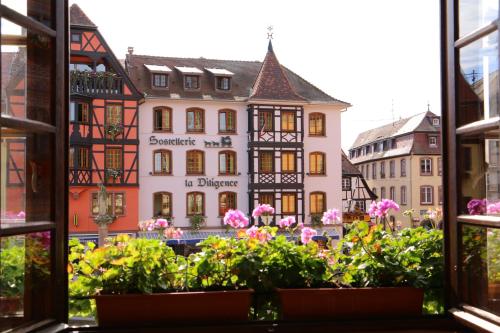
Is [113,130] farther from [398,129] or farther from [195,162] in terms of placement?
[398,129]

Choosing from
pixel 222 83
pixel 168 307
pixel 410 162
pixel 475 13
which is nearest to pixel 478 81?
pixel 475 13

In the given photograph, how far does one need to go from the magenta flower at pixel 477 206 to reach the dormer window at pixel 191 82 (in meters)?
16.7

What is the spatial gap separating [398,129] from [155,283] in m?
26.4

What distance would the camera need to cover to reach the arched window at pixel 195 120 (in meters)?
18.1

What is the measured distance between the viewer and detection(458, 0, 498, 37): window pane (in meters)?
1.55

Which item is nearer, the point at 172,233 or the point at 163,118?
the point at 172,233

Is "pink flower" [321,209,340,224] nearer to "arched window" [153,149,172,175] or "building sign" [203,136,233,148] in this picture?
"arched window" [153,149,172,175]

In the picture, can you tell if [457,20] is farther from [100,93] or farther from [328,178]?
[328,178]

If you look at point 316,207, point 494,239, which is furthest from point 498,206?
point 316,207

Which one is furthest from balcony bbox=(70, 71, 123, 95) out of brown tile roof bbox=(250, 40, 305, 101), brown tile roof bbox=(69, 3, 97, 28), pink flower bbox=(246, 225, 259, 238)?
pink flower bbox=(246, 225, 259, 238)

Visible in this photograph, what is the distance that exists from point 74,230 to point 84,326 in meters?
15.5

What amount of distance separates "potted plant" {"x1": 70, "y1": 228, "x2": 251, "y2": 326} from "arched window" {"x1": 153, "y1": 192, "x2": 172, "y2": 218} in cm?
1588

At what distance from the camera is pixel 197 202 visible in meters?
18.1

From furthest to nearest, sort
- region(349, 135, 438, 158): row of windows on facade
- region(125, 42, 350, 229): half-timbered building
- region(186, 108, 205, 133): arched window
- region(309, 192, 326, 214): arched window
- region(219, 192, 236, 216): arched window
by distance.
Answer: region(349, 135, 438, 158): row of windows on facade, region(309, 192, 326, 214): arched window, region(219, 192, 236, 216): arched window, region(186, 108, 205, 133): arched window, region(125, 42, 350, 229): half-timbered building
